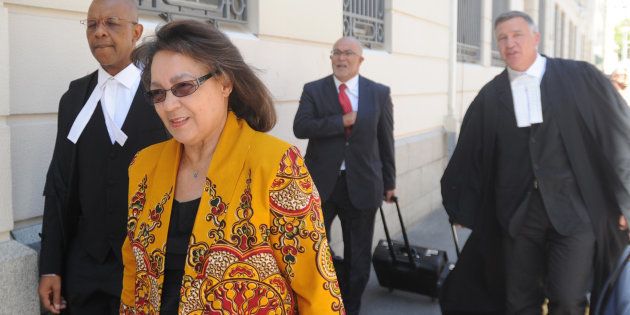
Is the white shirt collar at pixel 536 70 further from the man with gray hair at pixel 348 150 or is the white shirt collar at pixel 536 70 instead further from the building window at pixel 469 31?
the building window at pixel 469 31

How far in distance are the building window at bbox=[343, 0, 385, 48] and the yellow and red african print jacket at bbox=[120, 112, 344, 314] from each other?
4.62 meters

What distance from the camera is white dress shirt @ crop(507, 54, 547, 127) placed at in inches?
144

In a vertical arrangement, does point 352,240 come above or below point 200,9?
below

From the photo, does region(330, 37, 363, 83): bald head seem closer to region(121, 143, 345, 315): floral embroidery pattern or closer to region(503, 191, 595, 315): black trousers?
region(503, 191, 595, 315): black trousers

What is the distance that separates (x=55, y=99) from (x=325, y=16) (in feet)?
9.93

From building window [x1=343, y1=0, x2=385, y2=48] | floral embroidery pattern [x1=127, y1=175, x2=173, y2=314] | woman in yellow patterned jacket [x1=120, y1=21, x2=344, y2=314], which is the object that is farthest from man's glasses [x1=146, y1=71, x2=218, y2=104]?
building window [x1=343, y1=0, x2=385, y2=48]

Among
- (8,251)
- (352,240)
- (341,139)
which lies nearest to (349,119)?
(341,139)

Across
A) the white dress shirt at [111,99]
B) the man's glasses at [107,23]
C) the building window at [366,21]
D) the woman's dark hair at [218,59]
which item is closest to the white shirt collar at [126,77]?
the white dress shirt at [111,99]

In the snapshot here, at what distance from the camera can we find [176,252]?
6.11 ft

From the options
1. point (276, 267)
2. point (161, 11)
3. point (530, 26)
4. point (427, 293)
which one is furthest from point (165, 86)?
point (427, 293)

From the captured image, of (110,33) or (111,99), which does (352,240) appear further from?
(110,33)

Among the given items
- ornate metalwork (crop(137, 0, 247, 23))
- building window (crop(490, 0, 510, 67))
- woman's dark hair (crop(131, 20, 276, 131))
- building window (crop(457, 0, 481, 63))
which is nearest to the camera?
woman's dark hair (crop(131, 20, 276, 131))

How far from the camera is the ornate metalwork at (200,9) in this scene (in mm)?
4016

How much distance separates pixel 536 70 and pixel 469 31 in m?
7.38
